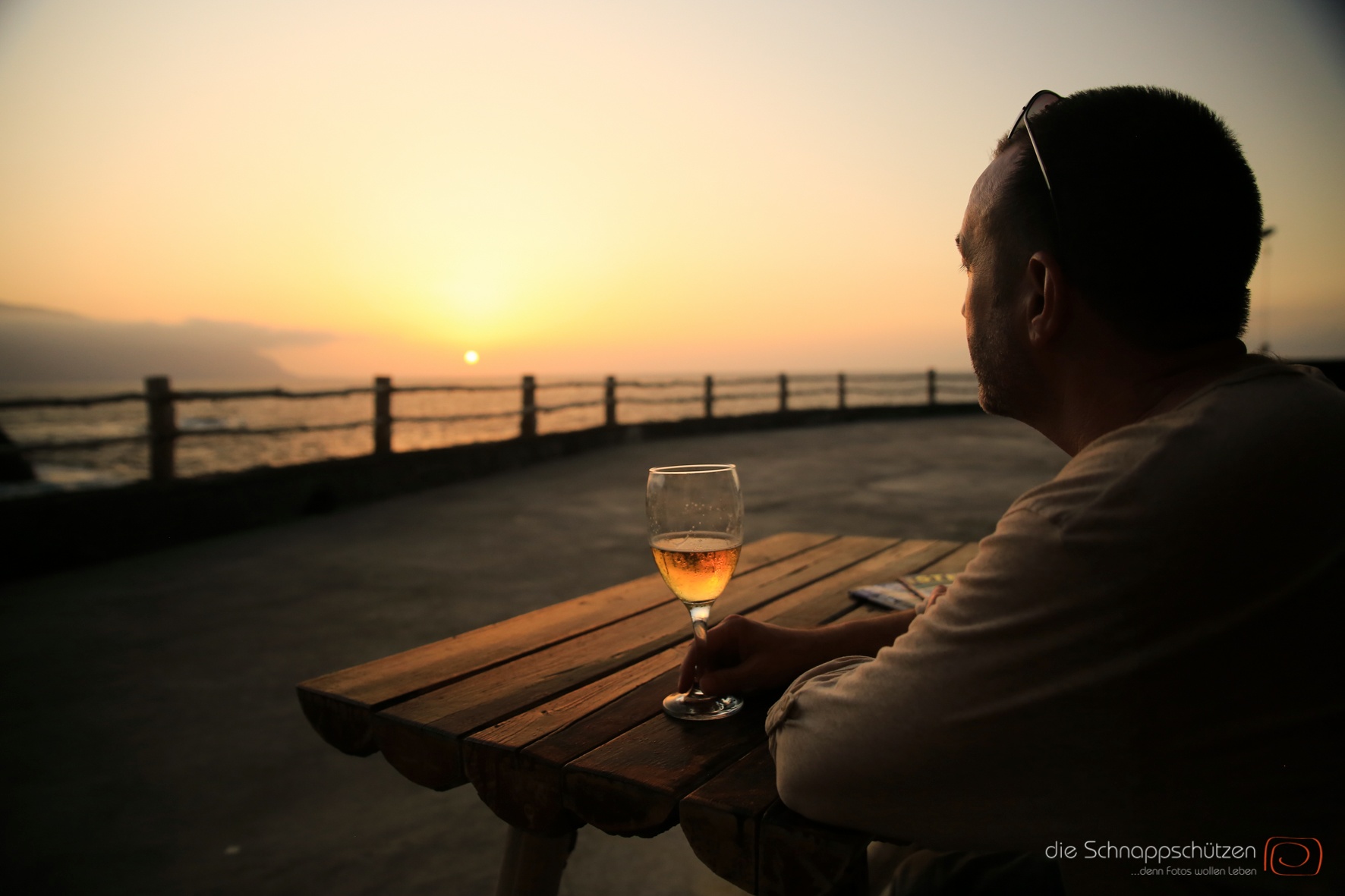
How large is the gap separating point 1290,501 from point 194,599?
429 cm

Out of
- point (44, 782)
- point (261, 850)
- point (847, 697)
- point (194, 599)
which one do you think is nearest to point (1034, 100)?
point (847, 697)

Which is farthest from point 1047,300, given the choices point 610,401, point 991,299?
point 610,401

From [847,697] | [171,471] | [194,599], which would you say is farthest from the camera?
[171,471]

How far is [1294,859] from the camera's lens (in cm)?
63

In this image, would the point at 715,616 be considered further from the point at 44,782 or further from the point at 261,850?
the point at 44,782

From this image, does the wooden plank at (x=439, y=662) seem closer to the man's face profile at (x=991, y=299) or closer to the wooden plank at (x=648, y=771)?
the wooden plank at (x=648, y=771)

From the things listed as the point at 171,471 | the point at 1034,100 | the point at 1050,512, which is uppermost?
the point at 1034,100

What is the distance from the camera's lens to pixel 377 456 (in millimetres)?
6547

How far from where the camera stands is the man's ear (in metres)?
0.71

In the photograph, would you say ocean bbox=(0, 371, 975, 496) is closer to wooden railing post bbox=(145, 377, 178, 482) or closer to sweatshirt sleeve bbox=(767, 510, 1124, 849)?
wooden railing post bbox=(145, 377, 178, 482)

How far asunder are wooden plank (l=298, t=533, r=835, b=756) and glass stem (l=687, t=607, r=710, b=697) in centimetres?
30

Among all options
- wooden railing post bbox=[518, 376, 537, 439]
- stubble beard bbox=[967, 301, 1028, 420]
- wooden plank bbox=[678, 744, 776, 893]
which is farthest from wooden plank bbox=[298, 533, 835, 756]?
wooden railing post bbox=[518, 376, 537, 439]

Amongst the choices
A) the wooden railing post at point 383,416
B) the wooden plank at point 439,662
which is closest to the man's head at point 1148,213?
the wooden plank at point 439,662

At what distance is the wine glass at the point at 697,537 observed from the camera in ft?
3.03
